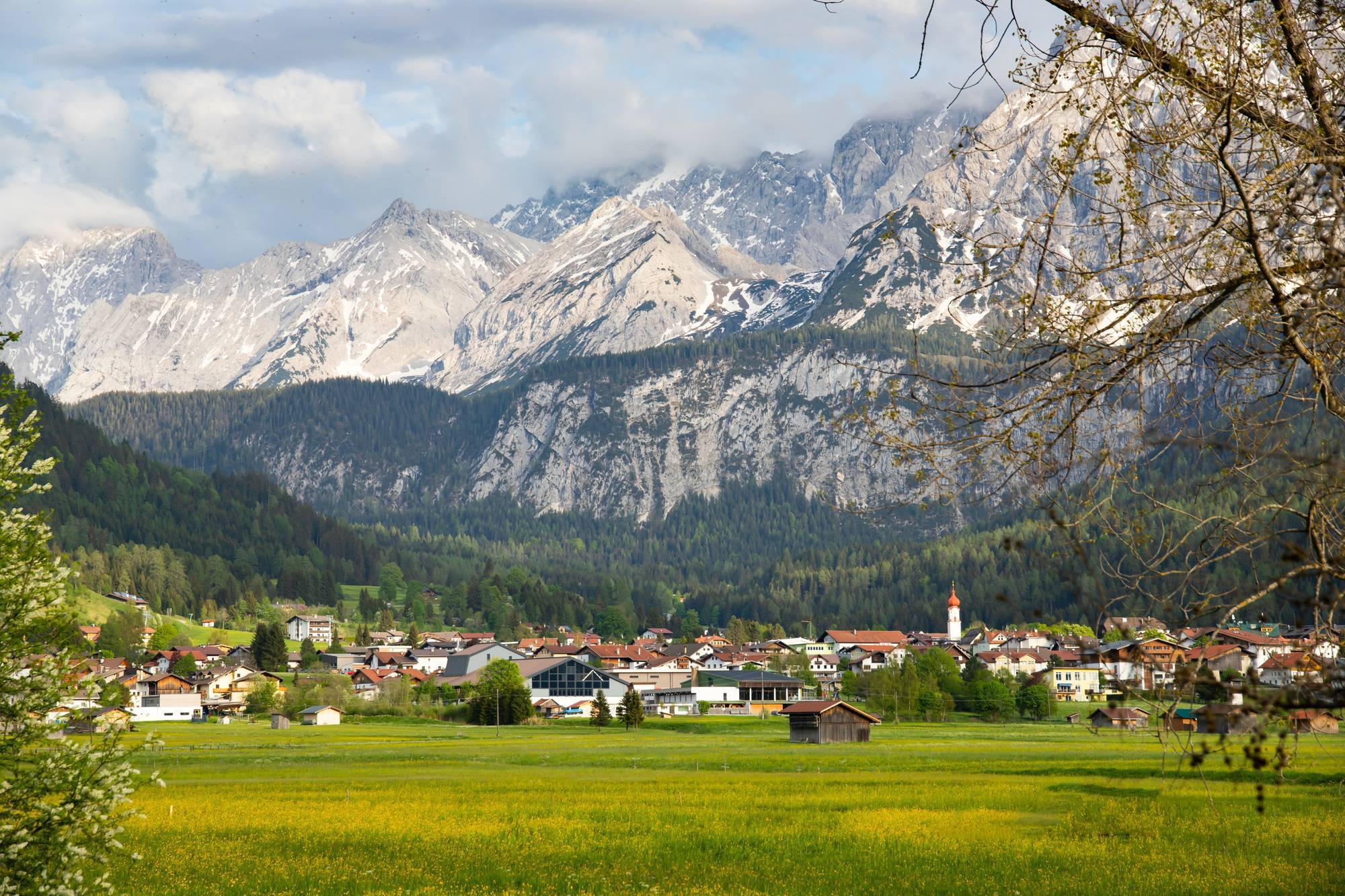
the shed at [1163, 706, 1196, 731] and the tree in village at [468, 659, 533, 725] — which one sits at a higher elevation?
the shed at [1163, 706, 1196, 731]

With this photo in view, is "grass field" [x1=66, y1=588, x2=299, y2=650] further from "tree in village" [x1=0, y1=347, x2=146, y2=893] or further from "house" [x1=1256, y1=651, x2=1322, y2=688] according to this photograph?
"house" [x1=1256, y1=651, x2=1322, y2=688]

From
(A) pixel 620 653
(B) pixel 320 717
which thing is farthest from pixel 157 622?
(B) pixel 320 717

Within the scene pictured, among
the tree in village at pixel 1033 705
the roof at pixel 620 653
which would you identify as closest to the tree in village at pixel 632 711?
the tree in village at pixel 1033 705

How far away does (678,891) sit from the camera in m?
29.5

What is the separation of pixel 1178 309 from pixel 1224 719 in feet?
13.2

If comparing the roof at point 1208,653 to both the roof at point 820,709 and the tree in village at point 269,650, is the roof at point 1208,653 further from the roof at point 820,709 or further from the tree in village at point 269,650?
the tree in village at point 269,650

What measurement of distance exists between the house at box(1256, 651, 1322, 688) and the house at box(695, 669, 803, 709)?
452 feet

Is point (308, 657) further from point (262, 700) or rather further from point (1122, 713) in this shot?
point (1122, 713)

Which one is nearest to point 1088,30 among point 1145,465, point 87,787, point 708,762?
point 1145,465

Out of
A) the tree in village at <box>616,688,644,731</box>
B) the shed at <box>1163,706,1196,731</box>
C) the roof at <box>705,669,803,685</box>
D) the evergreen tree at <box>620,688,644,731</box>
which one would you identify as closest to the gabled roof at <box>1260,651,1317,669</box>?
the shed at <box>1163,706,1196,731</box>

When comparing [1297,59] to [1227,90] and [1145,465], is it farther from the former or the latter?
[1145,465]

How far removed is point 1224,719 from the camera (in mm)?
7074

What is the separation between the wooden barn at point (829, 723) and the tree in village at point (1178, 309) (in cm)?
8136

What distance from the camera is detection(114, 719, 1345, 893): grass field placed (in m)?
31.5
